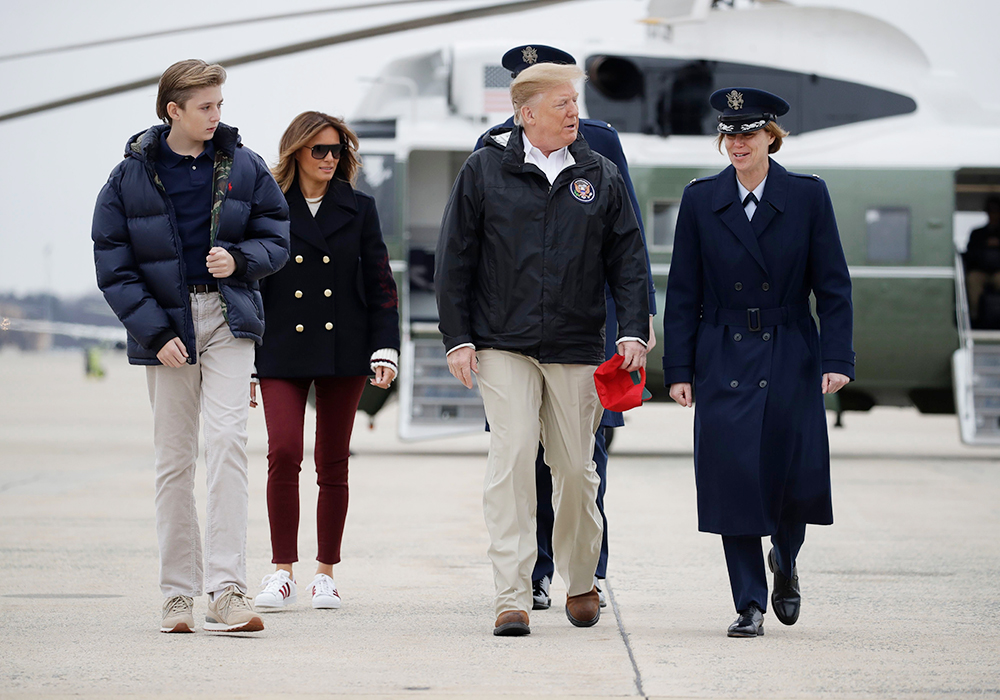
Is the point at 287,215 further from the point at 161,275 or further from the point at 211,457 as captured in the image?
the point at 211,457

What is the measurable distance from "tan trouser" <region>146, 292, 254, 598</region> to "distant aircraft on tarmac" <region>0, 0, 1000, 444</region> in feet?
23.8

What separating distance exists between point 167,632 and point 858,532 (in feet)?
13.5

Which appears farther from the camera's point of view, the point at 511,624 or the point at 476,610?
the point at 476,610

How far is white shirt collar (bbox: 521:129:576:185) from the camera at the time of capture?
14.8ft

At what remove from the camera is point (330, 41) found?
8.61 m

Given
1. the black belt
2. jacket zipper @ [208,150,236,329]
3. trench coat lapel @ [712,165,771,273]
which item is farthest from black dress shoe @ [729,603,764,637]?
jacket zipper @ [208,150,236,329]

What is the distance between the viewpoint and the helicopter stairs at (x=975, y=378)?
38.1ft

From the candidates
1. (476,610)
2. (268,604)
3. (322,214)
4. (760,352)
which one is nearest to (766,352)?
(760,352)

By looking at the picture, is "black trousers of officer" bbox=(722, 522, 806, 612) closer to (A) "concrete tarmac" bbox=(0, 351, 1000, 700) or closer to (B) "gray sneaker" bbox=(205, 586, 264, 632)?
(A) "concrete tarmac" bbox=(0, 351, 1000, 700)

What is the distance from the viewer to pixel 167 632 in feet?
14.2

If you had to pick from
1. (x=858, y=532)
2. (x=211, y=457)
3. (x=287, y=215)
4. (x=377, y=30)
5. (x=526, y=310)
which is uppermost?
(x=377, y=30)

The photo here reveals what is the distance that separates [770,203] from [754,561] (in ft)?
3.86

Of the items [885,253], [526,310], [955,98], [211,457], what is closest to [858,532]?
[526,310]

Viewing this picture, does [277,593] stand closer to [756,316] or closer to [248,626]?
[248,626]
